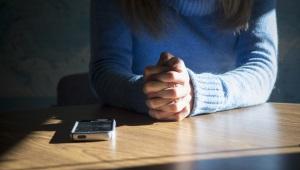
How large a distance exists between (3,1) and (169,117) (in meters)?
1.86

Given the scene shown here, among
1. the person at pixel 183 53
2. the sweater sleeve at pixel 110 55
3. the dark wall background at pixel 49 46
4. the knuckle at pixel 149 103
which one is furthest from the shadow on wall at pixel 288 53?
the knuckle at pixel 149 103

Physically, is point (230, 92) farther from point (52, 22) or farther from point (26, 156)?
point (52, 22)

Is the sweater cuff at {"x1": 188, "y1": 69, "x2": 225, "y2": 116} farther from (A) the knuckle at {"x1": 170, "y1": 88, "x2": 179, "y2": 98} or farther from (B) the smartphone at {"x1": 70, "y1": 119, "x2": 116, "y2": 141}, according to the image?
(B) the smartphone at {"x1": 70, "y1": 119, "x2": 116, "y2": 141}

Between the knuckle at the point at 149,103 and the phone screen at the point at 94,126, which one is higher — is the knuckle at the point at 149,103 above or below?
above

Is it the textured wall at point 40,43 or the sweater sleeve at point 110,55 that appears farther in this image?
the textured wall at point 40,43

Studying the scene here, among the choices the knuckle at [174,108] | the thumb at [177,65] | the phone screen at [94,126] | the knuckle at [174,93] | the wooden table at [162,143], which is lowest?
the wooden table at [162,143]

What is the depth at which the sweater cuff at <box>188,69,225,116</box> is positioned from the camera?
3.03 ft

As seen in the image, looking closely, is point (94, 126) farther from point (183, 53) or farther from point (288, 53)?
point (288, 53)

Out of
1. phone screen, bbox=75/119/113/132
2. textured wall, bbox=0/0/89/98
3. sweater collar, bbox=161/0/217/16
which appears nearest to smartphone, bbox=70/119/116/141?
phone screen, bbox=75/119/113/132

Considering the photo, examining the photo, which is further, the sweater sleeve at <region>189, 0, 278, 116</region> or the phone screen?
the sweater sleeve at <region>189, 0, 278, 116</region>

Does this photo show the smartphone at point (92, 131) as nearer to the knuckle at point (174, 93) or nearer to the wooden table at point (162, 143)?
the wooden table at point (162, 143)

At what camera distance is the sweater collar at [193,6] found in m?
1.25

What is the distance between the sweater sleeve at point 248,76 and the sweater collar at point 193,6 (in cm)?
10

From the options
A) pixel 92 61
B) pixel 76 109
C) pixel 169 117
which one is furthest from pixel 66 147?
pixel 92 61
